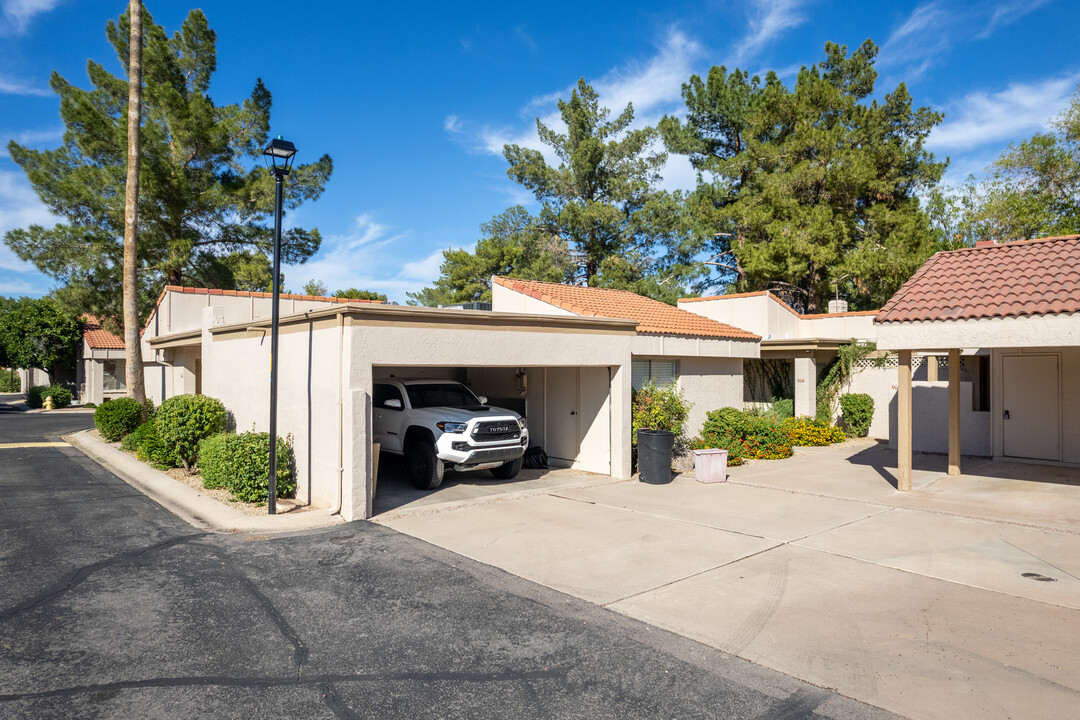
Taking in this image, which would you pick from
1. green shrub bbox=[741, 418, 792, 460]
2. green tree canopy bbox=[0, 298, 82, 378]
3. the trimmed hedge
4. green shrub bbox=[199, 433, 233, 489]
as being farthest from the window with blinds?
green tree canopy bbox=[0, 298, 82, 378]

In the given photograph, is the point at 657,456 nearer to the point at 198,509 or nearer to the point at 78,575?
the point at 198,509

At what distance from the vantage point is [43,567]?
697 cm

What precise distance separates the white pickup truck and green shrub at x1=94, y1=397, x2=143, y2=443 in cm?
933

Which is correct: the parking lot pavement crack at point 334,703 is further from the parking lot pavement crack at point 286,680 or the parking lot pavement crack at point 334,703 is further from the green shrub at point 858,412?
the green shrub at point 858,412

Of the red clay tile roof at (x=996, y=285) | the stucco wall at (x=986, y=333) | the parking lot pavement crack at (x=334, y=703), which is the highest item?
the red clay tile roof at (x=996, y=285)

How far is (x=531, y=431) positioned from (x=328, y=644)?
9.67 m

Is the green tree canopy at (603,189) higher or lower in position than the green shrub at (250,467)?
higher

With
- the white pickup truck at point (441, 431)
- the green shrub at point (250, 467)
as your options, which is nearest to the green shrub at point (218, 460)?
the green shrub at point (250, 467)

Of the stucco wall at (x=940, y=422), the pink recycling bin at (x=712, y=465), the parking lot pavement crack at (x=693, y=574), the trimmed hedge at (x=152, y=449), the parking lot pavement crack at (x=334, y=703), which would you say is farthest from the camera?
the stucco wall at (x=940, y=422)

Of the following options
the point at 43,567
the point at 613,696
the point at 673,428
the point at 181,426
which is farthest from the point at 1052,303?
the point at 181,426

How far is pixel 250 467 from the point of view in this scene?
1002 cm

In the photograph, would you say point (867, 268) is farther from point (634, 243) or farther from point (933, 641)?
point (933, 641)

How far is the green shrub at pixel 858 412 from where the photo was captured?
18828 mm

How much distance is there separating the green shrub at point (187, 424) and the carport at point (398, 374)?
0.48 meters
